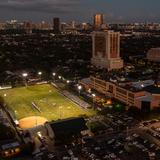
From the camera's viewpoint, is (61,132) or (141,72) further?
(141,72)

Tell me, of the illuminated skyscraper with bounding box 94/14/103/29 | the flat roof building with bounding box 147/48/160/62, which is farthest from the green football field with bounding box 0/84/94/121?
the illuminated skyscraper with bounding box 94/14/103/29

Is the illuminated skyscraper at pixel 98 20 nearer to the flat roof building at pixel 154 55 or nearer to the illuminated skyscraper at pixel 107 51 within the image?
the flat roof building at pixel 154 55

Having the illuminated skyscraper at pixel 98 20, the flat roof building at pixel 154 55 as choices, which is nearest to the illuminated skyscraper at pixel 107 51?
the flat roof building at pixel 154 55

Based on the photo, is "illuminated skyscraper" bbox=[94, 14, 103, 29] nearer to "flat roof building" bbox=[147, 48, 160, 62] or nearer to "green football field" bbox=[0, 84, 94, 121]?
"flat roof building" bbox=[147, 48, 160, 62]

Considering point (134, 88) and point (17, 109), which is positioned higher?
point (134, 88)

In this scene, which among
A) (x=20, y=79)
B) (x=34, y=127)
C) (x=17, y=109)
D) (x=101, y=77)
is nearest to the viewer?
(x=34, y=127)

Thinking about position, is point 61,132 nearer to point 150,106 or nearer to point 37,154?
point 37,154

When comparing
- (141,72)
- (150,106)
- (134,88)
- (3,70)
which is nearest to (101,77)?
(134,88)
